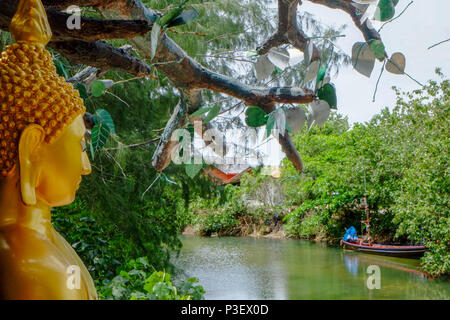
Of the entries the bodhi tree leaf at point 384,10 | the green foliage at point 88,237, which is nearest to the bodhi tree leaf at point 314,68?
the bodhi tree leaf at point 384,10

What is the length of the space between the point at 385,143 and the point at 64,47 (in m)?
6.21

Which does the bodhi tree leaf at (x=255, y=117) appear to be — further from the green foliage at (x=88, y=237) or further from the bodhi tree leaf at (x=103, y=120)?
the green foliage at (x=88, y=237)

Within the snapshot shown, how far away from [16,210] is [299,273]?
5589mm

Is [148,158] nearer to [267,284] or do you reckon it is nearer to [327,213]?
[267,284]

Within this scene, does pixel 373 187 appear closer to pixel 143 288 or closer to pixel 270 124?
pixel 143 288

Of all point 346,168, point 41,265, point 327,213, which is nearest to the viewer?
point 41,265

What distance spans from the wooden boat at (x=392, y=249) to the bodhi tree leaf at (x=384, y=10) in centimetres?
562

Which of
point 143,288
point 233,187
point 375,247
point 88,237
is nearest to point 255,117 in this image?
point 143,288

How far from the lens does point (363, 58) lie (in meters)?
0.45

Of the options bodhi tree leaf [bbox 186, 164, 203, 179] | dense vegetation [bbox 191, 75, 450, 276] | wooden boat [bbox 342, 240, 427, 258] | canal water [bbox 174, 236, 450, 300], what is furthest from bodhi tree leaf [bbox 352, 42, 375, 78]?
wooden boat [bbox 342, 240, 427, 258]

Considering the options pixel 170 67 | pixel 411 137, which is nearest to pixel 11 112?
pixel 170 67

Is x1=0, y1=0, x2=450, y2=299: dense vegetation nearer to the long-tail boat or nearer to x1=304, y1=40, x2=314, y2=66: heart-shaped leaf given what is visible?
x1=304, y1=40, x2=314, y2=66: heart-shaped leaf

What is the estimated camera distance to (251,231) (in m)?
9.40

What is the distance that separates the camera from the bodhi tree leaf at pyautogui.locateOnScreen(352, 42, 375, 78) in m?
0.45
